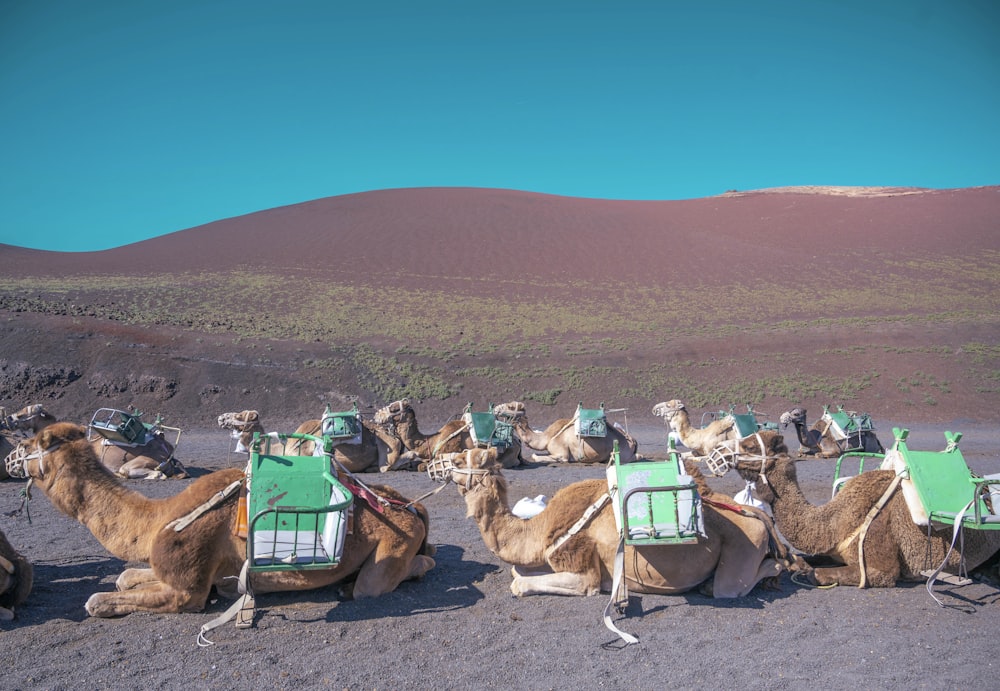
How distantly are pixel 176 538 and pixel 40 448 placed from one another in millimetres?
1433

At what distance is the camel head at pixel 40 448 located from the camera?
19.2ft

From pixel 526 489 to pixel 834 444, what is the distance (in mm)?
8699

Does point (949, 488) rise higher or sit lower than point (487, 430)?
higher

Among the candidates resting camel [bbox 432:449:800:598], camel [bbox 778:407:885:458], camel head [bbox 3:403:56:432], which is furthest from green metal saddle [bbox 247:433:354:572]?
camel [bbox 778:407:885:458]

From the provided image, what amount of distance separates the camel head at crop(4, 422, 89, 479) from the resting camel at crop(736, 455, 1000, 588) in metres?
5.61

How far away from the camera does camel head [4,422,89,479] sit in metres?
5.85

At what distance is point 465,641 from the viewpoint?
5.35 m

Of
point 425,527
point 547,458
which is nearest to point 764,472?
point 425,527

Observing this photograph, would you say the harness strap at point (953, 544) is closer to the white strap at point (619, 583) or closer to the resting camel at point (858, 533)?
the resting camel at point (858, 533)

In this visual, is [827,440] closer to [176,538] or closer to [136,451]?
[136,451]

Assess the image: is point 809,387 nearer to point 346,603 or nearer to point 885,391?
point 885,391

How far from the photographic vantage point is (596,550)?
239 inches

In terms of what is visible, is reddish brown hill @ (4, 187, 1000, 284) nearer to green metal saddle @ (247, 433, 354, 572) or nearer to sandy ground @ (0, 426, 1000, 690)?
green metal saddle @ (247, 433, 354, 572)

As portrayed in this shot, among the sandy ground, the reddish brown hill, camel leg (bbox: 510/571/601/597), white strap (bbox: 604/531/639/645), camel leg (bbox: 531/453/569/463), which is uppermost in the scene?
the reddish brown hill
